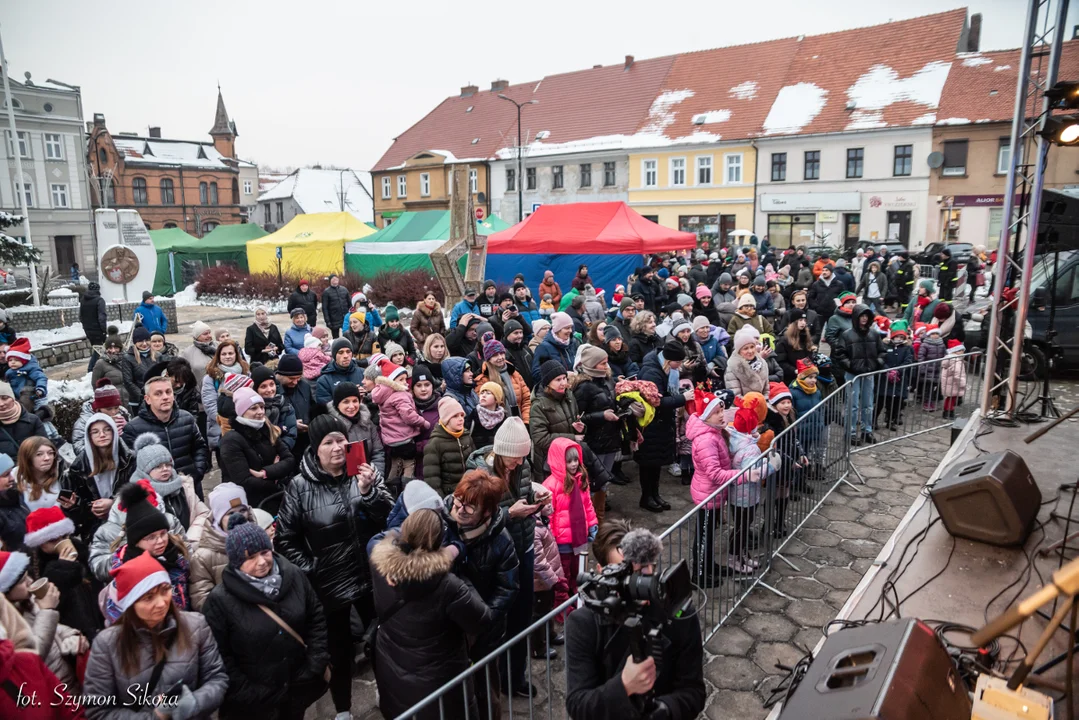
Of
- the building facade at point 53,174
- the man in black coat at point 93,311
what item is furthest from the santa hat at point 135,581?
the building facade at point 53,174

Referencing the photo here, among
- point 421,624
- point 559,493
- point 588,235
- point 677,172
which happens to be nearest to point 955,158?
point 677,172

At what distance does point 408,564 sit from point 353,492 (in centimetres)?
126

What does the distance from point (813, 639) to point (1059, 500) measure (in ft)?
7.08

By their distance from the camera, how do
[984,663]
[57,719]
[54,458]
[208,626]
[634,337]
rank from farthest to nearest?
[634,337]
[54,458]
[984,663]
[208,626]
[57,719]

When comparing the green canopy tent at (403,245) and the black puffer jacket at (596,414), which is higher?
the green canopy tent at (403,245)

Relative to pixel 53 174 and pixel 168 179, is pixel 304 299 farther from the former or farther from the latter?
pixel 168 179

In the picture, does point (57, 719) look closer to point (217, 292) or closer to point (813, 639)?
point (813, 639)

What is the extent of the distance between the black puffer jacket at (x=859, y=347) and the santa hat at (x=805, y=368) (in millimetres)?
1252

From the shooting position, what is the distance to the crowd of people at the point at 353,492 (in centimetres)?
319

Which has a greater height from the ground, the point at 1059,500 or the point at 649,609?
the point at 649,609

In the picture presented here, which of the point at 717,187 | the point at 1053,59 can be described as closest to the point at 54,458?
the point at 1053,59

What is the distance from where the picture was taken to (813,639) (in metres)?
4.83

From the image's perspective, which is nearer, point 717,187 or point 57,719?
point 57,719

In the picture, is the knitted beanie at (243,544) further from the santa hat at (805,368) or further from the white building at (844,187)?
the white building at (844,187)
